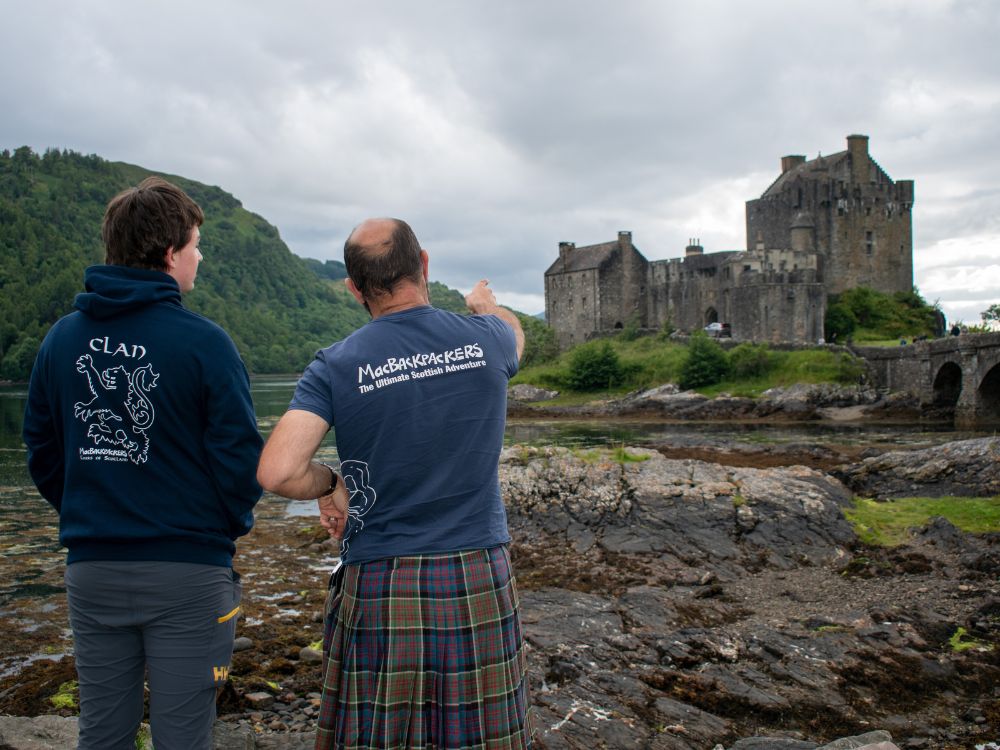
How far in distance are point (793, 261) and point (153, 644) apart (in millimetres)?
55775

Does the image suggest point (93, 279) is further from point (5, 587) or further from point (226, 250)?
point (226, 250)

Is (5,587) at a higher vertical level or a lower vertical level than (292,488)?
lower

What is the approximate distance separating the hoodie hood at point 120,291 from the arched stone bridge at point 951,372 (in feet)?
128

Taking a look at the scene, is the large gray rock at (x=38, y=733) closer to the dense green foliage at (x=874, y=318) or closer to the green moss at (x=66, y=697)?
the green moss at (x=66, y=697)

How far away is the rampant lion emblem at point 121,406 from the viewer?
2.98 meters

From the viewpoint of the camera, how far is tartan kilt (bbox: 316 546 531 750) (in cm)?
297

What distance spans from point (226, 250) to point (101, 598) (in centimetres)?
20768

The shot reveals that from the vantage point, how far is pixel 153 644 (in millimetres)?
2986

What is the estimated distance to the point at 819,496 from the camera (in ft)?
48.5

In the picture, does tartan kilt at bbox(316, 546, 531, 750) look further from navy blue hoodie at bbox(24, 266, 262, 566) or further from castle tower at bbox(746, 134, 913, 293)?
castle tower at bbox(746, 134, 913, 293)

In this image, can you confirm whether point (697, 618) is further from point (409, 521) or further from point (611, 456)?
point (409, 521)

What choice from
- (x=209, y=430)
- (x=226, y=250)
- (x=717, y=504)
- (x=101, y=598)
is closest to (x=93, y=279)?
(x=209, y=430)

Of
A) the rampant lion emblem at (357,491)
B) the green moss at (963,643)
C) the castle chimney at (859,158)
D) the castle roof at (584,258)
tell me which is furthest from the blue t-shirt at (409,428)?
the castle roof at (584,258)

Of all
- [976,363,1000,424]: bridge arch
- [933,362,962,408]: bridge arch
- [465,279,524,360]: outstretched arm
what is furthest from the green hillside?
[465,279,524,360]: outstretched arm
